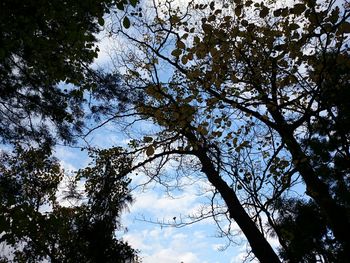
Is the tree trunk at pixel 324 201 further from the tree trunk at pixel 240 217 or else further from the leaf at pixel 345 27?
the leaf at pixel 345 27

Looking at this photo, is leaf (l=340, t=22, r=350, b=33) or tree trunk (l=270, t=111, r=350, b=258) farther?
tree trunk (l=270, t=111, r=350, b=258)

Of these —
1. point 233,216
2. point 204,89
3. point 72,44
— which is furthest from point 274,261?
point 72,44

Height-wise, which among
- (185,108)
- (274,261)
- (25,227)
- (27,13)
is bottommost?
(25,227)

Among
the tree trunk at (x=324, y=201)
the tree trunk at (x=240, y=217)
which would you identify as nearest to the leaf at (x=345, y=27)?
the tree trunk at (x=324, y=201)

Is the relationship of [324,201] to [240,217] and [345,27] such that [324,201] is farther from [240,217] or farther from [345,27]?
[345,27]

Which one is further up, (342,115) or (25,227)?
(342,115)

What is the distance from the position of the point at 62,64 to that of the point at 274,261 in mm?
4736

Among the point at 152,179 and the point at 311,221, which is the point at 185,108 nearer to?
the point at 152,179

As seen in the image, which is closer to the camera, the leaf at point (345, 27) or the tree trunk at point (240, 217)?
the leaf at point (345, 27)

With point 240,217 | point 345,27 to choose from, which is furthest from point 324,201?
point 345,27

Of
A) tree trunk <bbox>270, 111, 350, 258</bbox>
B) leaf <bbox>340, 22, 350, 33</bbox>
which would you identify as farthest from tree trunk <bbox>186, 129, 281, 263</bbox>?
leaf <bbox>340, 22, 350, 33</bbox>

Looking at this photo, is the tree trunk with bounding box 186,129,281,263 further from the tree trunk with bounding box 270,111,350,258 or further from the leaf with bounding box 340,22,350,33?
the leaf with bounding box 340,22,350,33

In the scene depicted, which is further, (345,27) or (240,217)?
Result: (240,217)

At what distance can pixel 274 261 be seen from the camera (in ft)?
16.9
